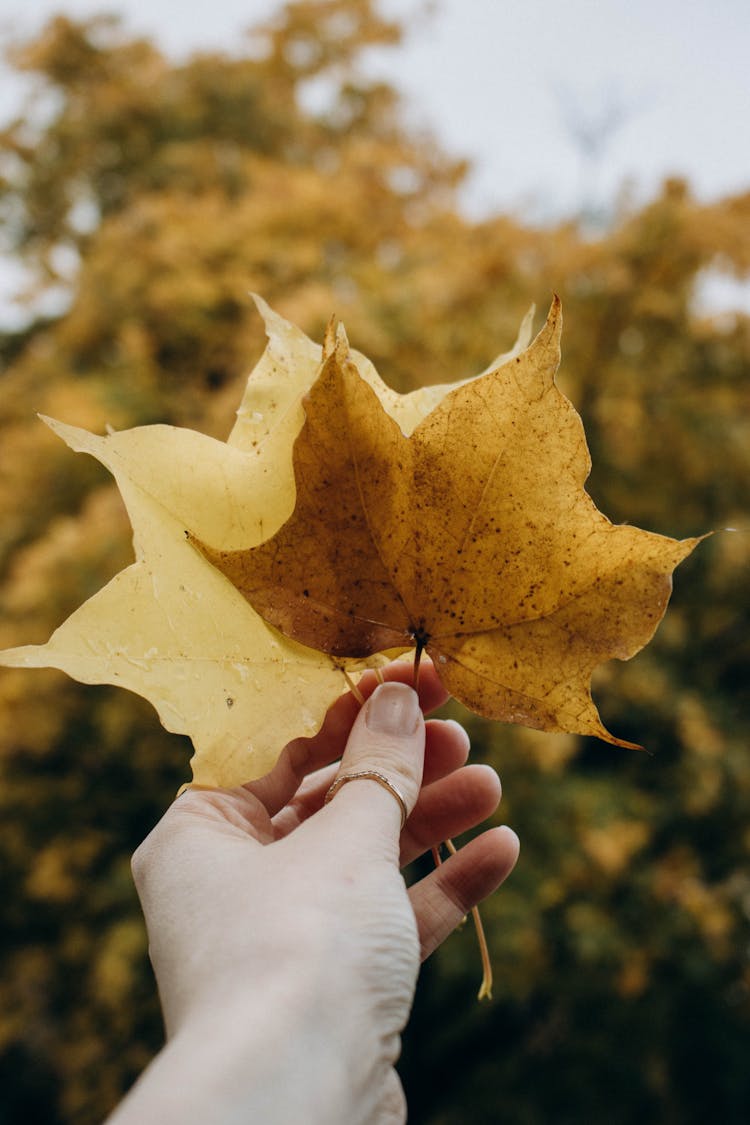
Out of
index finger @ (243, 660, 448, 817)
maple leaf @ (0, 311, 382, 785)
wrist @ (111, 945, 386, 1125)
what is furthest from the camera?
index finger @ (243, 660, 448, 817)

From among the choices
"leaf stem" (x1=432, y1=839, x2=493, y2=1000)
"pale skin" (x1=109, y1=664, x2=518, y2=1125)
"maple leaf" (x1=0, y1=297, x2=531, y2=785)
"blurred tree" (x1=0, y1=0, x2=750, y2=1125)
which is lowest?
"blurred tree" (x1=0, y1=0, x2=750, y2=1125)

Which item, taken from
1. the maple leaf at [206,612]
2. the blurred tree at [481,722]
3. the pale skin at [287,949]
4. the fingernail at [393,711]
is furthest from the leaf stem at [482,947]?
the blurred tree at [481,722]

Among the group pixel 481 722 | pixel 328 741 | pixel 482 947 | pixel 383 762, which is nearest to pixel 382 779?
pixel 383 762

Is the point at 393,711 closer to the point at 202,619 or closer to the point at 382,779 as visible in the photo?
the point at 382,779

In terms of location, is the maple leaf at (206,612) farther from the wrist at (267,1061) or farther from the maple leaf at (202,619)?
the wrist at (267,1061)

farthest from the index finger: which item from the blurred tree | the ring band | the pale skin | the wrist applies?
the blurred tree

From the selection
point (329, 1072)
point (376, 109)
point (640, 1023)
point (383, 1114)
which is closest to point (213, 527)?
point (329, 1072)

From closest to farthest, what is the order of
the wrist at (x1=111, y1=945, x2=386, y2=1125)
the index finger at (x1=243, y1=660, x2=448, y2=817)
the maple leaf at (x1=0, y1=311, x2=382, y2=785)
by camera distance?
the wrist at (x1=111, y1=945, x2=386, y2=1125), the maple leaf at (x1=0, y1=311, x2=382, y2=785), the index finger at (x1=243, y1=660, x2=448, y2=817)

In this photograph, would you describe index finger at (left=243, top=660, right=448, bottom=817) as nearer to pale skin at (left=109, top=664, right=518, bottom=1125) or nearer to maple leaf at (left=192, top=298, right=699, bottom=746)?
pale skin at (left=109, top=664, right=518, bottom=1125)
